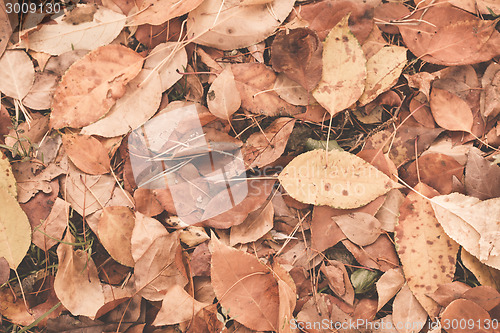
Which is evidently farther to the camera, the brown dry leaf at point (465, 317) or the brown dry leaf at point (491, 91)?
the brown dry leaf at point (491, 91)

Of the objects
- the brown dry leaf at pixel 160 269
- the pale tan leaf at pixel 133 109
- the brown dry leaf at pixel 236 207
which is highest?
the pale tan leaf at pixel 133 109

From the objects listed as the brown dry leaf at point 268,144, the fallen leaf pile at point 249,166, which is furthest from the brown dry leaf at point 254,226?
the brown dry leaf at point 268,144

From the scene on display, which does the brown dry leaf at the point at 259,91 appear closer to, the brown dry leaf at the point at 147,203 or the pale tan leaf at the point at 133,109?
the pale tan leaf at the point at 133,109

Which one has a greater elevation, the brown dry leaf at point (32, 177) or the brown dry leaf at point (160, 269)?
the brown dry leaf at point (32, 177)

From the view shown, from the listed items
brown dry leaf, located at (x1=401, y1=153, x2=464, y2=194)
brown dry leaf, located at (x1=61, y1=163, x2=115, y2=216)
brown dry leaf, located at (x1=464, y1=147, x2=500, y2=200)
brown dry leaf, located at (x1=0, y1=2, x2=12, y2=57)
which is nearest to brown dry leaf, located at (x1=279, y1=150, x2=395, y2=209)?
brown dry leaf, located at (x1=401, y1=153, x2=464, y2=194)

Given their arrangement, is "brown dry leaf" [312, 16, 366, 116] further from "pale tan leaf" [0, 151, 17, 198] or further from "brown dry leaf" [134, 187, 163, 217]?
"pale tan leaf" [0, 151, 17, 198]

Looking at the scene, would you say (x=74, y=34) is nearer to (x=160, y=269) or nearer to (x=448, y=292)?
(x=160, y=269)
